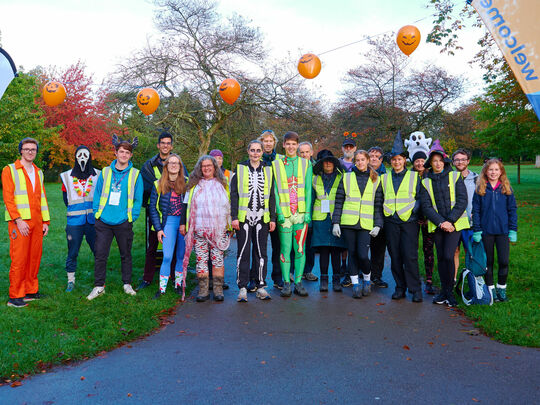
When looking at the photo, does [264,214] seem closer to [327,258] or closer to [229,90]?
[327,258]

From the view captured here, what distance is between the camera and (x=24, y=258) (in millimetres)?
6012

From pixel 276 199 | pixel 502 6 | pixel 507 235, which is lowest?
pixel 507 235

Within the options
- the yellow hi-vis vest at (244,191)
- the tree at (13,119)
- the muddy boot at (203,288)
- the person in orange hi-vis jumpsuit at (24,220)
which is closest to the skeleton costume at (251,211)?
the yellow hi-vis vest at (244,191)

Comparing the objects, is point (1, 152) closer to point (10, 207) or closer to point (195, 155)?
point (195, 155)

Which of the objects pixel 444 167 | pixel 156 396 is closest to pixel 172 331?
pixel 156 396

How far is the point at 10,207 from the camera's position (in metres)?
5.89

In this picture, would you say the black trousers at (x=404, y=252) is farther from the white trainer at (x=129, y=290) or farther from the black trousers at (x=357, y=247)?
the white trainer at (x=129, y=290)

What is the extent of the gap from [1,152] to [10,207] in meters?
14.4

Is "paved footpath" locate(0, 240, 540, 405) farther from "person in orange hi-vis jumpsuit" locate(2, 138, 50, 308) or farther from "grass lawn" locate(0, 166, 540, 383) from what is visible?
"person in orange hi-vis jumpsuit" locate(2, 138, 50, 308)

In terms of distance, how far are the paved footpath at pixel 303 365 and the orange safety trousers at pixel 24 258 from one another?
2278mm

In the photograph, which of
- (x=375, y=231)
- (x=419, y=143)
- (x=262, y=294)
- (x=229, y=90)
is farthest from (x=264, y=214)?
(x=229, y=90)

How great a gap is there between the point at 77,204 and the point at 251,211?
2.62 metres

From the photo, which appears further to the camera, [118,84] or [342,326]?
[118,84]

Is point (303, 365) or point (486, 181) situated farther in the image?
point (486, 181)
